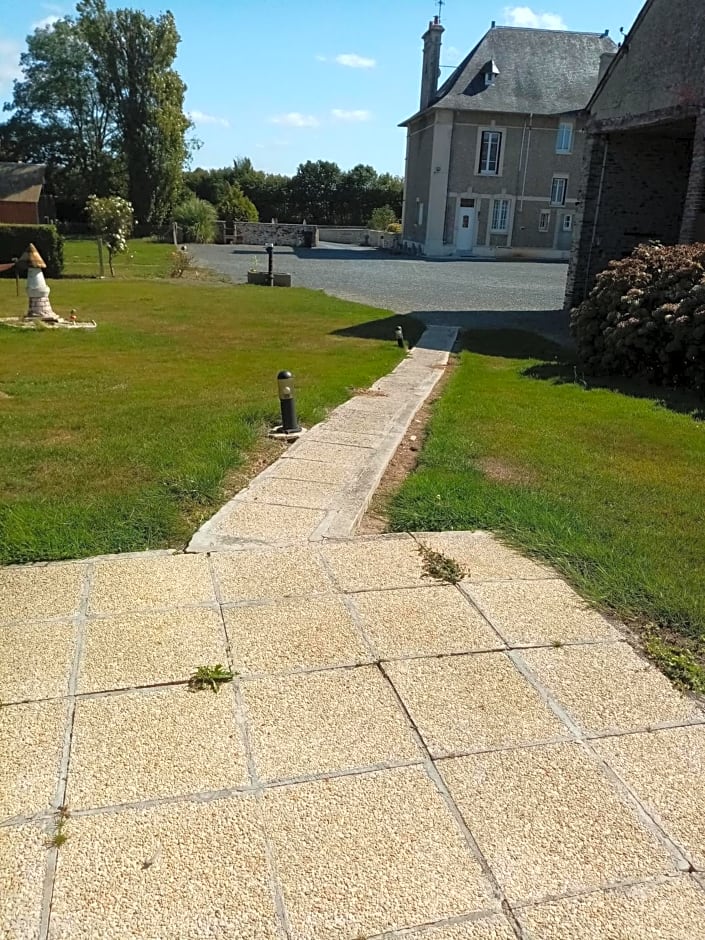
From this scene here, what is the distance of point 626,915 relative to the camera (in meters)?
1.94

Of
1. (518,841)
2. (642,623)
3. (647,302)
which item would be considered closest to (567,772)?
(518,841)

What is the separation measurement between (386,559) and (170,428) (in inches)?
122

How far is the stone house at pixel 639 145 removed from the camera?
1327 cm

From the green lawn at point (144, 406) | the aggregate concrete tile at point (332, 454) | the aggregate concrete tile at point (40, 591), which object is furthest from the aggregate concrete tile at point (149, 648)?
the aggregate concrete tile at point (332, 454)

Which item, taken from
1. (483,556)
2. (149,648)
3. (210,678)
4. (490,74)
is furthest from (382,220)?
(210,678)

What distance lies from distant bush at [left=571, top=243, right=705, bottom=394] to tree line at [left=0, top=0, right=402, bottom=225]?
45.3 meters

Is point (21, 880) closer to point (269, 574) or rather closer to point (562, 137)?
point (269, 574)

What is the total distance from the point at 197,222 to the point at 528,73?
21157 millimetres

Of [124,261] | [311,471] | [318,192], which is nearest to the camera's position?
[311,471]

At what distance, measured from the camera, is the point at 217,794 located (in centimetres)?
230

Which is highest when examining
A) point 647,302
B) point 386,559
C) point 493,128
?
point 493,128

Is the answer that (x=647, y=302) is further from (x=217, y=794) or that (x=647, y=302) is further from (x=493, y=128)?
(x=493, y=128)

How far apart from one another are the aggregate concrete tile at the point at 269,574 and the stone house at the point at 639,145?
38.1 ft

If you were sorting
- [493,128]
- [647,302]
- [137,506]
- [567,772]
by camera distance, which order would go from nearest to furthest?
1. [567,772]
2. [137,506]
3. [647,302]
4. [493,128]
